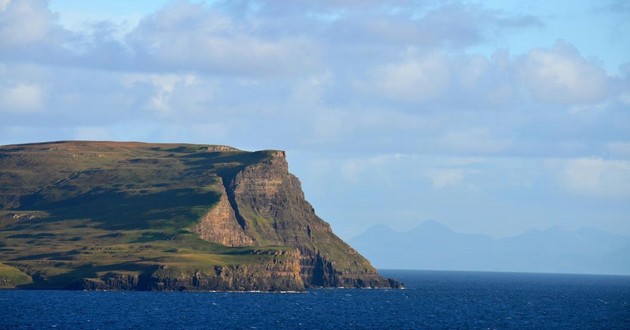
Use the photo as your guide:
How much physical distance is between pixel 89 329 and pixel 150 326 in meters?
12.4

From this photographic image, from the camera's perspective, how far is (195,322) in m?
195

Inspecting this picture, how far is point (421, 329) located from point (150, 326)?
151ft

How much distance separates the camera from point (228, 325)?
19212 cm

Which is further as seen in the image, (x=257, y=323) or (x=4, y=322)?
(x=257, y=323)

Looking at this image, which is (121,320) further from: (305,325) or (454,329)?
(454,329)

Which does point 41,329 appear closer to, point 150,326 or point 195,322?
point 150,326

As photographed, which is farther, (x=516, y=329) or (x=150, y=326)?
(x=516, y=329)

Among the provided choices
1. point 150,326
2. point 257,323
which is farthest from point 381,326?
point 150,326

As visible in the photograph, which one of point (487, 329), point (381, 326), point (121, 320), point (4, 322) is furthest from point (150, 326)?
point (487, 329)

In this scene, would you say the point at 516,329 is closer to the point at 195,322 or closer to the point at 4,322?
the point at 195,322

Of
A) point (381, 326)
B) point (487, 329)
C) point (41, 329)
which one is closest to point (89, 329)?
point (41, 329)

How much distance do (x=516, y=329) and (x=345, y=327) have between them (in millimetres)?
30226

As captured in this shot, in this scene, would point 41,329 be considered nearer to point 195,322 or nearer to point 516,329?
point 195,322

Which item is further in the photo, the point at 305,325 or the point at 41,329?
the point at 305,325
